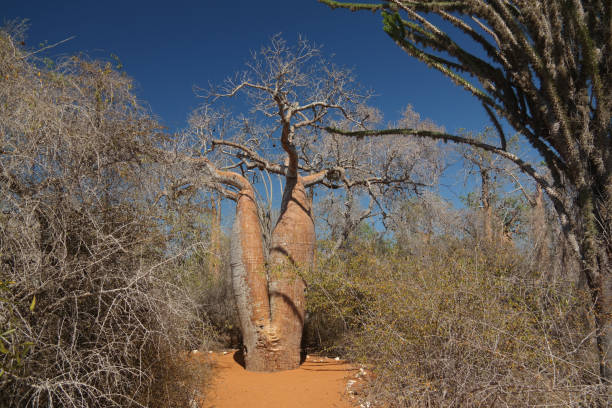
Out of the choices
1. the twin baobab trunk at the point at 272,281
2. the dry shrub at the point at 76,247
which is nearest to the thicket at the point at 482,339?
the twin baobab trunk at the point at 272,281

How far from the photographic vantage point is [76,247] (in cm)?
306

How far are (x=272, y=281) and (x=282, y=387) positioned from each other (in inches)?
62.0

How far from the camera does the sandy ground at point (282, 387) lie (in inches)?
184

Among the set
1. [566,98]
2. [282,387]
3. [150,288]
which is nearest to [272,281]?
[282,387]

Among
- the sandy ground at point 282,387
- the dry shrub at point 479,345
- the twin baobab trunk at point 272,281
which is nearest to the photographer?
the dry shrub at point 479,345

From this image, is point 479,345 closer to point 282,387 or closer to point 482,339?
point 482,339

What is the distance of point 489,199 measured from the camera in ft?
41.0

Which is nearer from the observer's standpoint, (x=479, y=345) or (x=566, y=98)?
(x=479, y=345)

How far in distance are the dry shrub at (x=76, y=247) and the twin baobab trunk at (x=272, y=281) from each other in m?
2.19

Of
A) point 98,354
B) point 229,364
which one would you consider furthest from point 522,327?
point 229,364

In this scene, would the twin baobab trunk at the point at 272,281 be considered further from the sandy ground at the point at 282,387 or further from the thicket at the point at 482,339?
the thicket at the point at 482,339

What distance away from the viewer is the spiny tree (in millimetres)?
3674

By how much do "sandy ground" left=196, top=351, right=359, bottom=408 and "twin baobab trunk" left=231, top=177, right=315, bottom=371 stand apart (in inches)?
11.7

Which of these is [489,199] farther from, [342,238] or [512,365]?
[512,365]
